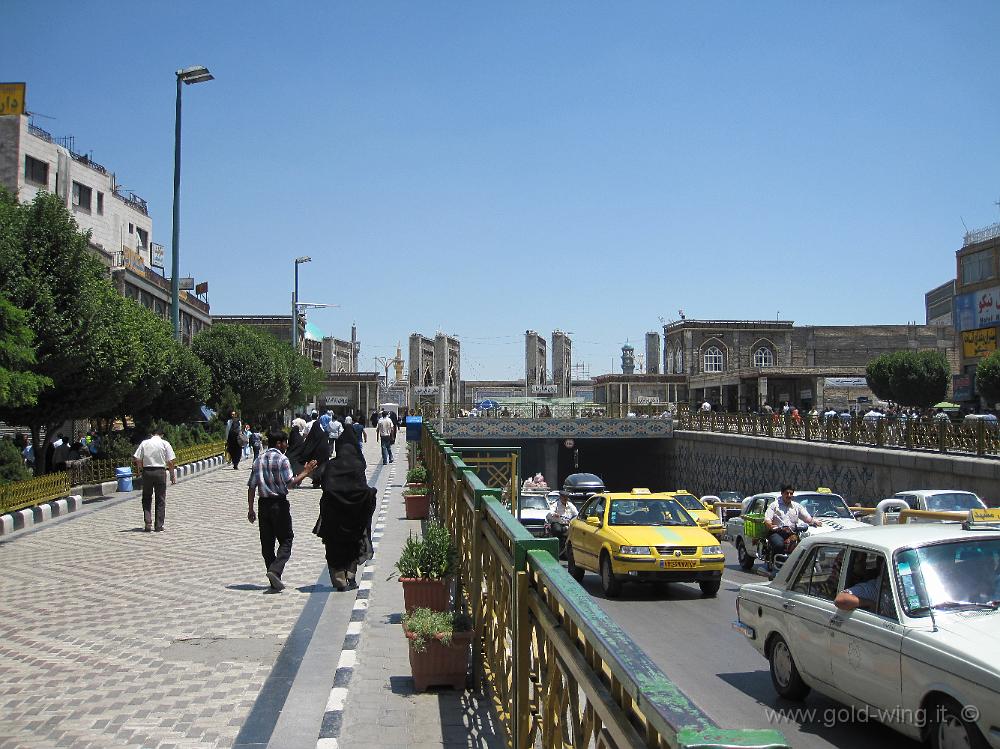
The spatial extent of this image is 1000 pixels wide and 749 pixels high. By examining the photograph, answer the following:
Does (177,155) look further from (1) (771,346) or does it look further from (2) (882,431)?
(1) (771,346)

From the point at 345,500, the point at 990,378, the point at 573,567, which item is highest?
the point at 990,378

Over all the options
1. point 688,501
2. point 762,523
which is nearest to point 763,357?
point 688,501

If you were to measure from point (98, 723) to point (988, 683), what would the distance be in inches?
189

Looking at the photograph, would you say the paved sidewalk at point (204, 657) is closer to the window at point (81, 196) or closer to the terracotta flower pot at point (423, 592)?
the terracotta flower pot at point (423, 592)

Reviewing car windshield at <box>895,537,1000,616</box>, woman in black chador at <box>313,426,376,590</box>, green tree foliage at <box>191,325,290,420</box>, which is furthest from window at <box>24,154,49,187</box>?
car windshield at <box>895,537,1000,616</box>

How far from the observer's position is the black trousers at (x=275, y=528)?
372 inches

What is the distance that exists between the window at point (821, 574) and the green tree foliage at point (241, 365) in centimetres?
3922

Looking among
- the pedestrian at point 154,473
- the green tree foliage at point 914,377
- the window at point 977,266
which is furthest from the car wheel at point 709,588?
the green tree foliage at point 914,377

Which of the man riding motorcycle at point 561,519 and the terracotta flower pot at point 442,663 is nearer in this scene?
the terracotta flower pot at point 442,663

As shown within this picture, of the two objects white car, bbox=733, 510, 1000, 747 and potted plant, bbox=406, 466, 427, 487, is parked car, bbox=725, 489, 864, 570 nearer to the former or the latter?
potted plant, bbox=406, 466, 427, 487

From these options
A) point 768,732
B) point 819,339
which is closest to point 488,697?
point 768,732

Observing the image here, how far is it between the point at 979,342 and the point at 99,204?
4596cm

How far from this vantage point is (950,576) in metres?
5.45

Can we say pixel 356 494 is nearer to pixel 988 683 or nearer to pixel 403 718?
pixel 403 718
